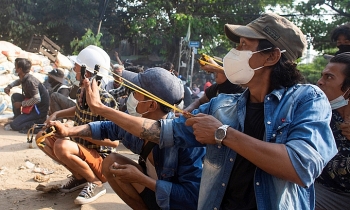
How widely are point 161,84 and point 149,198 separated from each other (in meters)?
0.84

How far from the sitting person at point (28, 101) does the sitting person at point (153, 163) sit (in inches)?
204

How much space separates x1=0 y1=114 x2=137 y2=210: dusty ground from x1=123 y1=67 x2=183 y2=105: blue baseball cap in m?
1.27

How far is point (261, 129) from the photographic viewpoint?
6.19 feet

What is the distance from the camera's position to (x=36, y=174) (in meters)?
4.72

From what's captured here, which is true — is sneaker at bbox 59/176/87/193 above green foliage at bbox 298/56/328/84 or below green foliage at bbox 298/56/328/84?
below

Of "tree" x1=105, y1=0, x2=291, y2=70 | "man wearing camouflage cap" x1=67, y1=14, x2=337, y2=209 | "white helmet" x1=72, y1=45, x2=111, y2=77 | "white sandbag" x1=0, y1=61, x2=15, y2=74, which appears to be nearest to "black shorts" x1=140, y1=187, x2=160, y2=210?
"man wearing camouflage cap" x1=67, y1=14, x2=337, y2=209

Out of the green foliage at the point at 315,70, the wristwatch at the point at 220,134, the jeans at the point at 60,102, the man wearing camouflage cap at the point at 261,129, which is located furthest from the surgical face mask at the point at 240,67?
the green foliage at the point at 315,70

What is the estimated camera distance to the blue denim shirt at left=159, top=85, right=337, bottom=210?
5.30ft

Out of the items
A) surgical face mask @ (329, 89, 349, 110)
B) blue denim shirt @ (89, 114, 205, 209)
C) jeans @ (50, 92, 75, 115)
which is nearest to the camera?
blue denim shirt @ (89, 114, 205, 209)

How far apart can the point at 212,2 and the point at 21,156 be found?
57.9 ft

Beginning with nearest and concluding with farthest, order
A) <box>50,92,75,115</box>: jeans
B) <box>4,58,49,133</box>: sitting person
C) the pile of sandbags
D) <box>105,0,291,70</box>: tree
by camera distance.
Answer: <box>50,92,75,115</box>: jeans
<box>4,58,49,133</box>: sitting person
the pile of sandbags
<box>105,0,291,70</box>: tree

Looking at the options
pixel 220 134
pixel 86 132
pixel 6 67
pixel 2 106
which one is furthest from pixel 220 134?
pixel 6 67

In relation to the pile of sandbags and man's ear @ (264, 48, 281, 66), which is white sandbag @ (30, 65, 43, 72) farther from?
man's ear @ (264, 48, 281, 66)

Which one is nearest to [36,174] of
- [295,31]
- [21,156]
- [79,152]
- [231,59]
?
[21,156]
